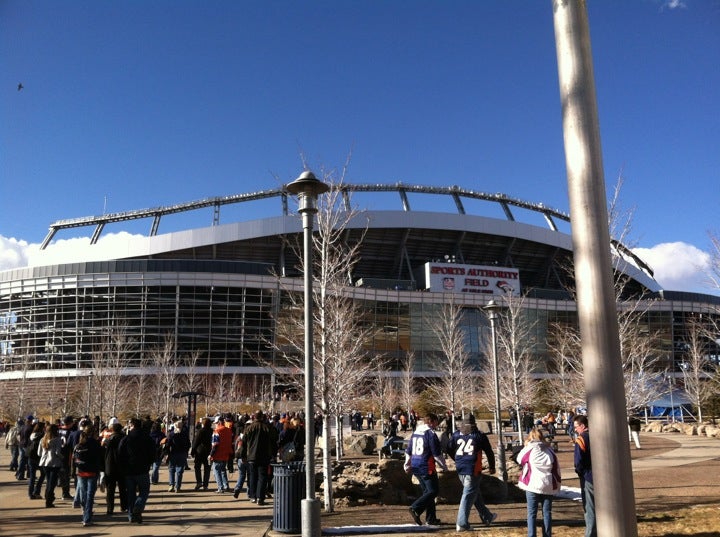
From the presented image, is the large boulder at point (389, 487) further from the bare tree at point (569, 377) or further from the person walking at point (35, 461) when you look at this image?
the bare tree at point (569, 377)

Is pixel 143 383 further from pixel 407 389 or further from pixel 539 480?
pixel 539 480

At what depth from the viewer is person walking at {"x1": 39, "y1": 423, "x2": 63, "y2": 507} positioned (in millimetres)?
12898

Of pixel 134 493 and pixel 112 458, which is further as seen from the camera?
pixel 112 458

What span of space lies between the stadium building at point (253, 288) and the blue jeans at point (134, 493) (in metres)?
47.5

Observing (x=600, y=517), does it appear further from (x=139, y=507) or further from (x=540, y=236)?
(x=540, y=236)

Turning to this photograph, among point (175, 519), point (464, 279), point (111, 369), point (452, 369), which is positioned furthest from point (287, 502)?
point (464, 279)

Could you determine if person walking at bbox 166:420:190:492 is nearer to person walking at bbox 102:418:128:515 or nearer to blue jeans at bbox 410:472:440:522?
person walking at bbox 102:418:128:515

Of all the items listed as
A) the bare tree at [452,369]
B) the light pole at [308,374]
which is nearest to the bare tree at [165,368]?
the bare tree at [452,369]

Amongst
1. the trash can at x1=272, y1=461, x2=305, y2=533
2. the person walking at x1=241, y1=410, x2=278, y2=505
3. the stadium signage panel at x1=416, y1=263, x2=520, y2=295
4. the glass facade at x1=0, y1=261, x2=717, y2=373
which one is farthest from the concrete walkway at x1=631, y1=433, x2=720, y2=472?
the stadium signage panel at x1=416, y1=263, x2=520, y2=295

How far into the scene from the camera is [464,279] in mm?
77938

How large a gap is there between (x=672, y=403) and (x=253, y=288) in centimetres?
4319

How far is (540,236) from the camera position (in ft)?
290

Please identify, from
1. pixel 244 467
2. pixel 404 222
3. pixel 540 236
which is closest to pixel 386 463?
pixel 244 467

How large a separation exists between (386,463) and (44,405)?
5963 cm
